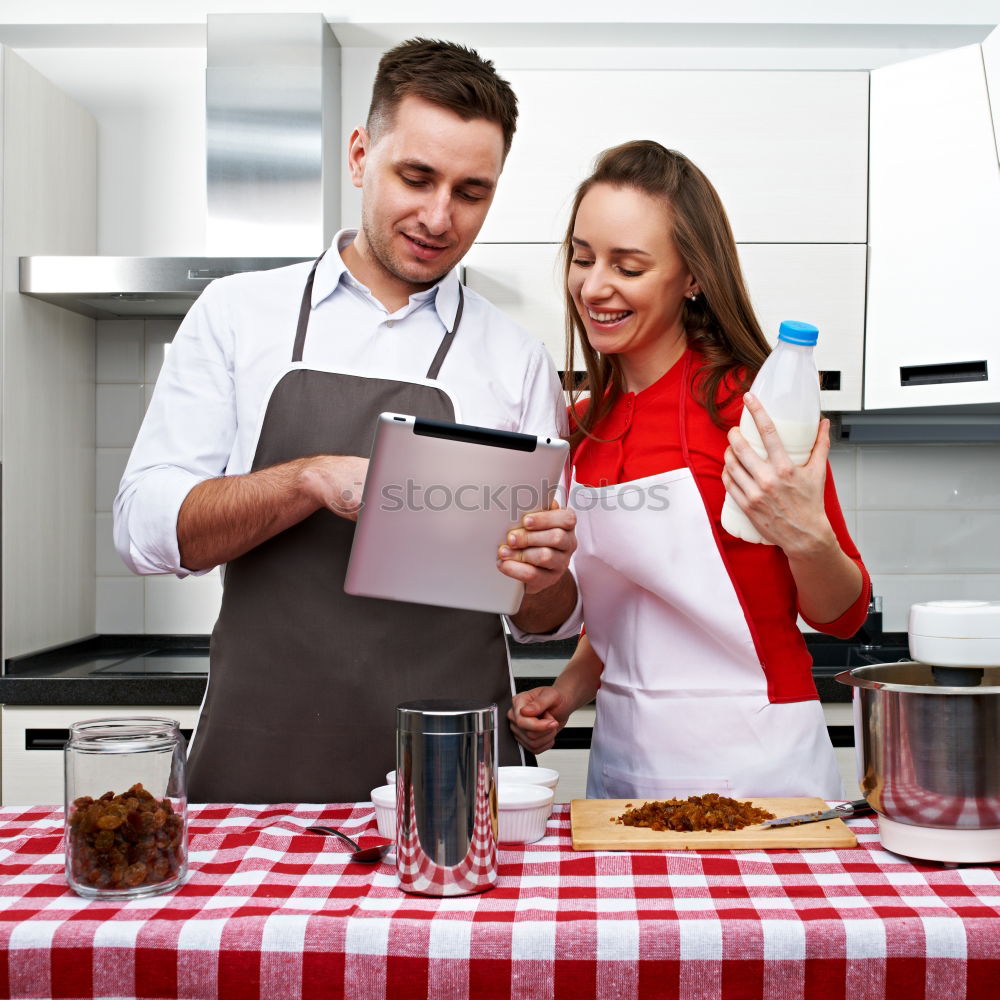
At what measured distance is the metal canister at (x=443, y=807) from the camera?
3.05 feet

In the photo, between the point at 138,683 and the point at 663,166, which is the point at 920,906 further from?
the point at 138,683

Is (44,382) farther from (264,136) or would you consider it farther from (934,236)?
(934,236)

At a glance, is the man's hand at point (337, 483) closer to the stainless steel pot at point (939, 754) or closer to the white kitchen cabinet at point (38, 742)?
the stainless steel pot at point (939, 754)

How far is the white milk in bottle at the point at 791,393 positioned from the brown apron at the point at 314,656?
524 millimetres

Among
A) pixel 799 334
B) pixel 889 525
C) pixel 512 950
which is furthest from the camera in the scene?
pixel 889 525

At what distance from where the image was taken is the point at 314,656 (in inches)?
56.8

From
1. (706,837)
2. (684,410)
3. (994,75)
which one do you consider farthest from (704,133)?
(706,837)

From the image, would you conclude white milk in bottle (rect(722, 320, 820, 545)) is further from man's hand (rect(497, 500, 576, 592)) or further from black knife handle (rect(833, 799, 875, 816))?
black knife handle (rect(833, 799, 875, 816))

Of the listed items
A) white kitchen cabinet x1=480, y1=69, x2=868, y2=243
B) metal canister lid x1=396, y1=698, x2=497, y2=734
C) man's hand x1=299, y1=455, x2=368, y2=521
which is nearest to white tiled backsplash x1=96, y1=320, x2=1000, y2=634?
white kitchen cabinet x1=480, y1=69, x2=868, y2=243

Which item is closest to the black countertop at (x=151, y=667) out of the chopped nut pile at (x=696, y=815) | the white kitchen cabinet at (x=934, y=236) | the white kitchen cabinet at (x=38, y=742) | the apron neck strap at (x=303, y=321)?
the white kitchen cabinet at (x=38, y=742)

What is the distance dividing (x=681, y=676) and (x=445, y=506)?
46 centimetres

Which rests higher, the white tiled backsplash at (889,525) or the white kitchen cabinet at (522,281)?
the white kitchen cabinet at (522,281)

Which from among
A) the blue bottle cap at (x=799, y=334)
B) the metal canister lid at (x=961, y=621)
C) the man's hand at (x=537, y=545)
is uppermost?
the blue bottle cap at (x=799, y=334)

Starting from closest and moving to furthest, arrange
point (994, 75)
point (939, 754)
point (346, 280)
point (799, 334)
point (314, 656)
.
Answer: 1. point (939, 754)
2. point (799, 334)
3. point (314, 656)
4. point (346, 280)
5. point (994, 75)
